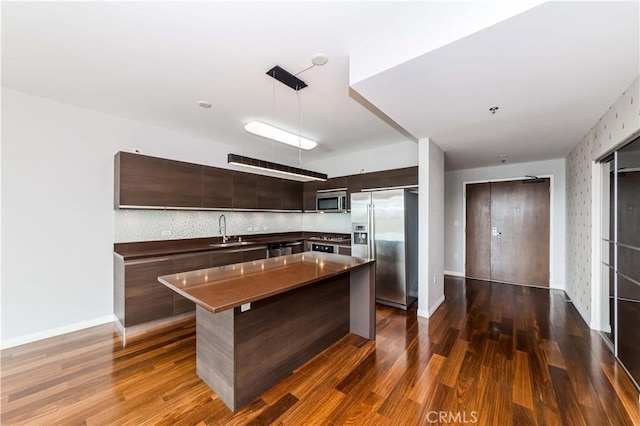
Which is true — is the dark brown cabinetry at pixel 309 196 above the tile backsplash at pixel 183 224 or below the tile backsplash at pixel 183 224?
above

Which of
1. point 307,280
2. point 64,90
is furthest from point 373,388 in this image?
point 64,90

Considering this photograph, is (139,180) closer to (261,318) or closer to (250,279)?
(250,279)

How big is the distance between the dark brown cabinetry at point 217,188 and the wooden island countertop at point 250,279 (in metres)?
1.83

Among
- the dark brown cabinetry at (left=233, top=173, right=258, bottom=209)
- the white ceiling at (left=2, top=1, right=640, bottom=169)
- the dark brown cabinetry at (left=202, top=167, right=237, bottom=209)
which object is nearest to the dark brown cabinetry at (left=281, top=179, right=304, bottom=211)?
the dark brown cabinetry at (left=233, top=173, right=258, bottom=209)

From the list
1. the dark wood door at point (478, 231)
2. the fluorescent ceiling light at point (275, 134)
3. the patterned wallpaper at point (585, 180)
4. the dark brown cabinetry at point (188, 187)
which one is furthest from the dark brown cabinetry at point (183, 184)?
the dark wood door at point (478, 231)

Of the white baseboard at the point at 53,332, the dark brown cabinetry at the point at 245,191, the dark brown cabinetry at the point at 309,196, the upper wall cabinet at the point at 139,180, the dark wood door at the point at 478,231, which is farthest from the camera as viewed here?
the dark wood door at the point at 478,231

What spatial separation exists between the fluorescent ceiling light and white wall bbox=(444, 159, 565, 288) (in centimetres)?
388

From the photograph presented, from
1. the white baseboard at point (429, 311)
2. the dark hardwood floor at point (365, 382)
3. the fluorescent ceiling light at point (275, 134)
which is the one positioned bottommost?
the dark hardwood floor at point (365, 382)

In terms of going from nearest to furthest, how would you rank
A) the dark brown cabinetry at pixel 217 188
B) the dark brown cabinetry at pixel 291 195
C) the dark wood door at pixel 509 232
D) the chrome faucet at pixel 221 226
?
the dark brown cabinetry at pixel 217 188 → the chrome faucet at pixel 221 226 → the dark wood door at pixel 509 232 → the dark brown cabinetry at pixel 291 195

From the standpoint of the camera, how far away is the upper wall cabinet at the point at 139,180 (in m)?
3.17

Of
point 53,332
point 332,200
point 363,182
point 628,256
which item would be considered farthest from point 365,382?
point 53,332

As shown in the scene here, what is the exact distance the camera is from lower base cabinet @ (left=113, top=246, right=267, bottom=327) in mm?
2904

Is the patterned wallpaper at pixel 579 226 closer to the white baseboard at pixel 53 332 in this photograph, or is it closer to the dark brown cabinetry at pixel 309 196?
the dark brown cabinetry at pixel 309 196

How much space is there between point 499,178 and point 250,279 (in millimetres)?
5611
